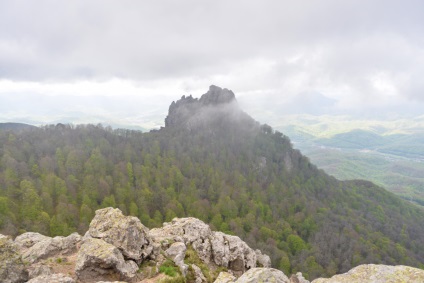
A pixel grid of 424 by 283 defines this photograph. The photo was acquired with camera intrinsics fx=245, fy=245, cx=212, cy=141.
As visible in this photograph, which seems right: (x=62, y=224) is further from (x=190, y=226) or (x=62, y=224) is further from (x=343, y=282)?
(x=343, y=282)

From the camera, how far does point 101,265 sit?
22578 millimetres

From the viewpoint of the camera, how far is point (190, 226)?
1423 inches

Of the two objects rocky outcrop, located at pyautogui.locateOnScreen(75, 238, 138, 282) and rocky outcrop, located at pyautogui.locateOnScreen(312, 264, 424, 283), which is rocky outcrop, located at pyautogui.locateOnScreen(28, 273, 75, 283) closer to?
rocky outcrop, located at pyautogui.locateOnScreen(75, 238, 138, 282)

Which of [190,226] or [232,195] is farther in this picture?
[232,195]

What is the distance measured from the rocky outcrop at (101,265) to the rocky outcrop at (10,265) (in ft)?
13.7

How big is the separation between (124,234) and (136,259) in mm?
2830

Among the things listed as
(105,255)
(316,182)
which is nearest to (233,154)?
(316,182)

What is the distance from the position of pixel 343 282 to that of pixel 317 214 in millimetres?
129335

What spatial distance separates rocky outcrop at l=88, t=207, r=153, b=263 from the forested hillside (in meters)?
61.6

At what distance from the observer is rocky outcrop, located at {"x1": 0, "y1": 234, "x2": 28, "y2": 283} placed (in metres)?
19.7

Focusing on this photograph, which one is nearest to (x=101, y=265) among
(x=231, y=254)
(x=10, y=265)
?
(x=10, y=265)

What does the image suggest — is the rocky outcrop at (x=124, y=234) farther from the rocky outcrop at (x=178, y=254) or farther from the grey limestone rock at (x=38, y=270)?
the grey limestone rock at (x=38, y=270)

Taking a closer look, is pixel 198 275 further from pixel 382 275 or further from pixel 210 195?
pixel 210 195

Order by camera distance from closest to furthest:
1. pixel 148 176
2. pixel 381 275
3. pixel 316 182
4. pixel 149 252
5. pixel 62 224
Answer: pixel 381 275, pixel 149 252, pixel 62 224, pixel 148 176, pixel 316 182
